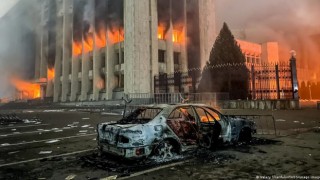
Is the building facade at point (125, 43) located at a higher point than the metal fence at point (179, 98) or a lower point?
higher

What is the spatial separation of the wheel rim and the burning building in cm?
2529

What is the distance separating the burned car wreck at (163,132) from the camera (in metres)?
5.55

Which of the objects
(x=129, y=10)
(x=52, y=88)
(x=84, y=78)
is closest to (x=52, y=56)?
(x=52, y=88)

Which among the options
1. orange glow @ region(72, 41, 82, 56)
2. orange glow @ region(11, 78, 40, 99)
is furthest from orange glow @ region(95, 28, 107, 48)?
orange glow @ region(11, 78, 40, 99)

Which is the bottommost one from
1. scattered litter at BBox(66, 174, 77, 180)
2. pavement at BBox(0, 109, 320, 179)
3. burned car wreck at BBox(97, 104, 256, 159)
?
scattered litter at BBox(66, 174, 77, 180)

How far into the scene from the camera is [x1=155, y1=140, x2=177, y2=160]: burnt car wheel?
589 centimetres

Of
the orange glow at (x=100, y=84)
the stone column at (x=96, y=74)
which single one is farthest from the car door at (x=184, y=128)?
the orange glow at (x=100, y=84)

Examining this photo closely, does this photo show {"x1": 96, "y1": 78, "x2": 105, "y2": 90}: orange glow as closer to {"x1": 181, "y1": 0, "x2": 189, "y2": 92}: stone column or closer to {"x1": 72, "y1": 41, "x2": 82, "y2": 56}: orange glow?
{"x1": 72, "y1": 41, "x2": 82, "y2": 56}: orange glow

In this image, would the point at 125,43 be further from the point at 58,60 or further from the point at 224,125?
the point at 224,125

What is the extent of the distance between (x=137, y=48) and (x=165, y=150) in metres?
27.2

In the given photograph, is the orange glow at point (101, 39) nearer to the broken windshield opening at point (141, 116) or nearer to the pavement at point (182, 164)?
the pavement at point (182, 164)

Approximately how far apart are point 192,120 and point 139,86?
25205 mm

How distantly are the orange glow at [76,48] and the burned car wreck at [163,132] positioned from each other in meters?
41.2

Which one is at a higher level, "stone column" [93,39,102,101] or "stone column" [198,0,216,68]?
"stone column" [198,0,216,68]
